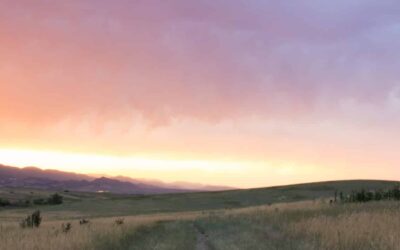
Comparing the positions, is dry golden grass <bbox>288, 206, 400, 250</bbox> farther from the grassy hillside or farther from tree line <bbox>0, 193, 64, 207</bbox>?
tree line <bbox>0, 193, 64, 207</bbox>

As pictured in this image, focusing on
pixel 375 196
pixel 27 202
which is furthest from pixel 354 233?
pixel 27 202

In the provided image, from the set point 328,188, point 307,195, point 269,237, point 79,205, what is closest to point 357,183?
point 328,188

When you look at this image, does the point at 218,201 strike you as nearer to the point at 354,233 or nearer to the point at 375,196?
the point at 375,196

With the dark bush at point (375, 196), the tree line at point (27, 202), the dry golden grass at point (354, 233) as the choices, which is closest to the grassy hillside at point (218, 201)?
the tree line at point (27, 202)

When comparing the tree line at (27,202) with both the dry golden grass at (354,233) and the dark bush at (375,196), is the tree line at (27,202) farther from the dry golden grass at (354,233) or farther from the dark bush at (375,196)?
the dry golden grass at (354,233)

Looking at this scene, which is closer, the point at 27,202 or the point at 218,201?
the point at 218,201

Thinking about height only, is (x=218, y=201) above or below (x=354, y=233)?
above

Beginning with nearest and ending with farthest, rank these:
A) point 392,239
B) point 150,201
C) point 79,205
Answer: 1. point 392,239
2. point 79,205
3. point 150,201

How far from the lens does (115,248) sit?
19766 millimetres

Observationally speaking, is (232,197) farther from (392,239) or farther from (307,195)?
(392,239)

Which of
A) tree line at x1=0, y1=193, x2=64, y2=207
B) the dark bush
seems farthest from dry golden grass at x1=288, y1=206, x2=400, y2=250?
tree line at x1=0, y1=193, x2=64, y2=207

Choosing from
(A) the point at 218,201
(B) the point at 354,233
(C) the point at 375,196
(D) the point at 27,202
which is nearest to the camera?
(B) the point at 354,233

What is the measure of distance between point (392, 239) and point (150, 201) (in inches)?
3457

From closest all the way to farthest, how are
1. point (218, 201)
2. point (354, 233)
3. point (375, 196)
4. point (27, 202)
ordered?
point (354, 233), point (375, 196), point (218, 201), point (27, 202)
